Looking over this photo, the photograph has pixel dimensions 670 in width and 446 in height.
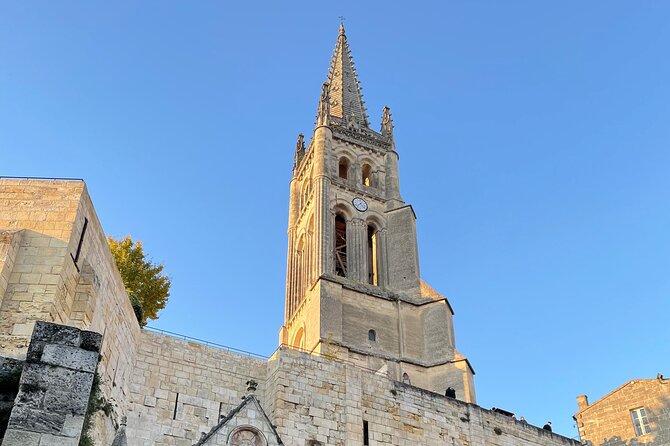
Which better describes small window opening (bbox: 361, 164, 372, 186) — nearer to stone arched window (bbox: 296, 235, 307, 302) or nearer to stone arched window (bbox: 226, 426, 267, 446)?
stone arched window (bbox: 296, 235, 307, 302)

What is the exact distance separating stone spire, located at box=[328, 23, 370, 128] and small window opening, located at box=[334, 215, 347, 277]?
7.50m

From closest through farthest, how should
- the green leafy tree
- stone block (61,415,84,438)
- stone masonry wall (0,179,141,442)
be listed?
stone block (61,415,84,438) → stone masonry wall (0,179,141,442) → the green leafy tree

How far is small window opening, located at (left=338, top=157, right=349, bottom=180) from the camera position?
41.8 metres

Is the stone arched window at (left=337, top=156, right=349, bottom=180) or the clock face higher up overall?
the stone arched window at (left=337, top=156, right=349, bottom=180)

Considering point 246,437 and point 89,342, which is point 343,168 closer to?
point 246,437

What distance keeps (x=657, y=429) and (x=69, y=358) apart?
2291cm

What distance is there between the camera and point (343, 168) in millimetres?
42469

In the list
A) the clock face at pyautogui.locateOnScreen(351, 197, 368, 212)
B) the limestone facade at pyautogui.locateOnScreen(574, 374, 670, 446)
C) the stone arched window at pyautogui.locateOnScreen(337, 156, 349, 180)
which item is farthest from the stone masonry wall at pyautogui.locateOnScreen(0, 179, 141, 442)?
the stone arched window at pyautogui.locateOnScreen(337, 156, 349, 180)

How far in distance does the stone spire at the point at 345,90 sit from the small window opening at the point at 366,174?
3.41m

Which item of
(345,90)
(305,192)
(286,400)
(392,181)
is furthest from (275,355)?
(345,90)

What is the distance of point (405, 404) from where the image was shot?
19.7m

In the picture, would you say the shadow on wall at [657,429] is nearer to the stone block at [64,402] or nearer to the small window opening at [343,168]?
the small window opening at [343,168]

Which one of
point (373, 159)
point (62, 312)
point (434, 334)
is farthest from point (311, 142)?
point (62, 312)

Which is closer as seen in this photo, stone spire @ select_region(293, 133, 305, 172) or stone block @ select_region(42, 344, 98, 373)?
stone block @ select_region(42, 344, 98, 373)
